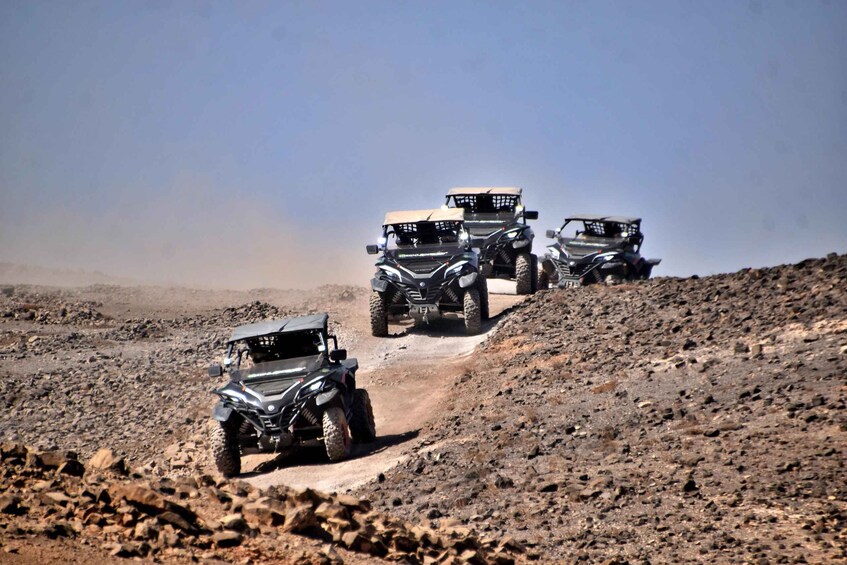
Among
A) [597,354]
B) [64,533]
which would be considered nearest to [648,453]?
[597,354]

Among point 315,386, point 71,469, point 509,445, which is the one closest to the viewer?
point 71,469

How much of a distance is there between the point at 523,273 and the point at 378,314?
15.5ft

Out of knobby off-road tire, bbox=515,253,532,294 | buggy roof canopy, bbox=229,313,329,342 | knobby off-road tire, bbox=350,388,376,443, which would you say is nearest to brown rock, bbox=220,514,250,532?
buggy roof canopy, bbox=229,313,329,342

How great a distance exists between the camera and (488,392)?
16.0 m

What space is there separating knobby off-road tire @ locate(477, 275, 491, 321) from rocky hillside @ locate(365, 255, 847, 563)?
11.6 ft

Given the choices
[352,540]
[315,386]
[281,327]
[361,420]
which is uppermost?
[281,327]

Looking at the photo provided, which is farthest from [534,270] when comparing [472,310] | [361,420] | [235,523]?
[235,523]

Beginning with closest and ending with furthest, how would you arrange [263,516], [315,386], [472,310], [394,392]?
[263,516] < [315,386] < [394,392] < [472,310]

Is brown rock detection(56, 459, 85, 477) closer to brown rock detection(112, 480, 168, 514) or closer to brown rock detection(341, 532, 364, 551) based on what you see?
brown rock detection(112, 480, 168, 514)

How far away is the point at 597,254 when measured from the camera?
2381cm

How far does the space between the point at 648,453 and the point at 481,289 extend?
10468mm

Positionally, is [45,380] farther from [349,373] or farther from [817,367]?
[817,367]

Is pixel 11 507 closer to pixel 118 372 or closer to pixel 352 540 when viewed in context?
pixel 352 540

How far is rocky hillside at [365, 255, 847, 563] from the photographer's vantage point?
9227 mm
